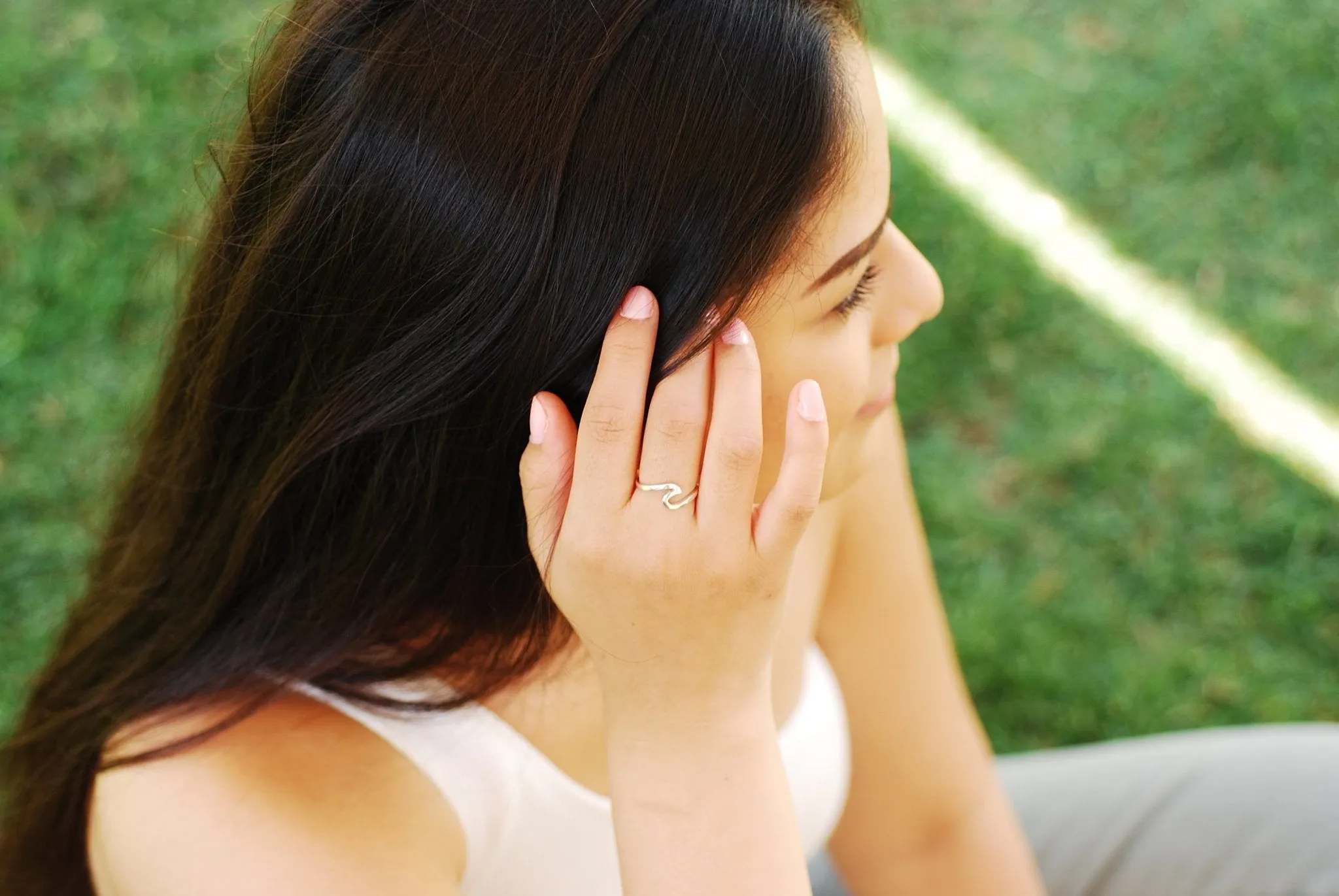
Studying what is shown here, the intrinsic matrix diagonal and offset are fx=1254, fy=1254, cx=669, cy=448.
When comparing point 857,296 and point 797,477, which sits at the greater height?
point 857,296

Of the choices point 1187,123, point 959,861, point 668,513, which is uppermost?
point 1187,123

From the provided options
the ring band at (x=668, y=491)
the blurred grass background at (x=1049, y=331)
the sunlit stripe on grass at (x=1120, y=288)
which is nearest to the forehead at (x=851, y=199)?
the ring band at (x=668, y=491)

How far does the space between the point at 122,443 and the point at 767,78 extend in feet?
3.77

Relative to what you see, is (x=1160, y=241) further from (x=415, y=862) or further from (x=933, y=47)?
(x=415, y=862)

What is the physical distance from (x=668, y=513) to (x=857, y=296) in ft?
1.08

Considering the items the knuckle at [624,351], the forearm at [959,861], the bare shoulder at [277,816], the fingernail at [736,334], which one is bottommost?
the forearm at [959,861]

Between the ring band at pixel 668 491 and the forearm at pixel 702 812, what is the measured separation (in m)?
0.24

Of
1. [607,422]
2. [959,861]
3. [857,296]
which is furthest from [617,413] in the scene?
[959,861]

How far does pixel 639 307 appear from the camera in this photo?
1188 millimetres

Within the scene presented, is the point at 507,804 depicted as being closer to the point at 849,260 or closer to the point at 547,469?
the point at 547,469

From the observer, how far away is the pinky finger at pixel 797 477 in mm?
1267

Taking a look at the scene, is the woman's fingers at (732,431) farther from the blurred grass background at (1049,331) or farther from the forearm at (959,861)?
the blurred grass background at (1049,331)

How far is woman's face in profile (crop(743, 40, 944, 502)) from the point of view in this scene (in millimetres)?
1272

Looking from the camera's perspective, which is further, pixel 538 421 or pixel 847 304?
pixel 847 304
